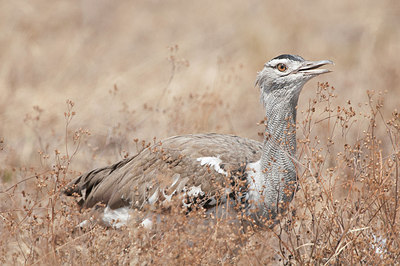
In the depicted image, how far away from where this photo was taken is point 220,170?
136 inches

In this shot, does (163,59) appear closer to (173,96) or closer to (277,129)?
(173,96)

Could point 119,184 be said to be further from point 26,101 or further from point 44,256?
point 26,101

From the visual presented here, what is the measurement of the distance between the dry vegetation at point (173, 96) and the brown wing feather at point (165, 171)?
7.2 inches

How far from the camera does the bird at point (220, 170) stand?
329 centimetres

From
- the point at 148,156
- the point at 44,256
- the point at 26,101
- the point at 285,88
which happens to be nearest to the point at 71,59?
the point at 26,101

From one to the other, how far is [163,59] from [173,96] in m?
1.60

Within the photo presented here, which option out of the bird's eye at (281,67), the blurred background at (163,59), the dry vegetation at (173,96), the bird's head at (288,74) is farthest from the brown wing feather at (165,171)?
the blurred background at (163,59)

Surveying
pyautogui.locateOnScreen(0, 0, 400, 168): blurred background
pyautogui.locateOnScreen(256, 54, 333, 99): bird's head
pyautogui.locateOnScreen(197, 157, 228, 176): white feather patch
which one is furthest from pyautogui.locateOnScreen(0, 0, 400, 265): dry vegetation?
pyautogui.locateOnScreen(197, 157, 228, 176): white feather patch

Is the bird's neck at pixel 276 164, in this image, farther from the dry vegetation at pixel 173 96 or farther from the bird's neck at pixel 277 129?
the dry vegetation at pixel 173 96

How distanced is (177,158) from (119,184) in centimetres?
39

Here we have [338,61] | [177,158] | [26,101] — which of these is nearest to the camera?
[177,158]

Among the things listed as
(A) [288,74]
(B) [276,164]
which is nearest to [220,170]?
(B) [276,164]

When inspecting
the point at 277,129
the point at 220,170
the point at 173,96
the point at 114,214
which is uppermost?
the point at 173,96

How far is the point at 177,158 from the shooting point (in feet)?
11.8
